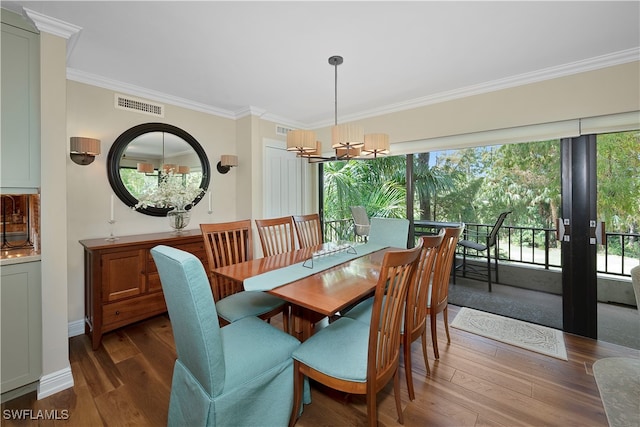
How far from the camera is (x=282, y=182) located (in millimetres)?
4195

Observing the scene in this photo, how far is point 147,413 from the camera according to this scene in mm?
1676

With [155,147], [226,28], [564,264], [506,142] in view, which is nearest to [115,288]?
[155,147]

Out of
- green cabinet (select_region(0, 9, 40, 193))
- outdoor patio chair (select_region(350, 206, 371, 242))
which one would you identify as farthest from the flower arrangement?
outdoor patio chair (select_region(350, 206, 371, 242))

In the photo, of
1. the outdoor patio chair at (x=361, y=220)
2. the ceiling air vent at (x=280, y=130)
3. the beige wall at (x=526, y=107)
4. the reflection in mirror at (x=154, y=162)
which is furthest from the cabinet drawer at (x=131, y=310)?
the beige wall at (x=526, y=107)

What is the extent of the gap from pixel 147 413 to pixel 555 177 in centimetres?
406

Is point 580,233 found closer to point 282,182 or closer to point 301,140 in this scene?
point 301,140

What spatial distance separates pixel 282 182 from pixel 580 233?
3.46 m

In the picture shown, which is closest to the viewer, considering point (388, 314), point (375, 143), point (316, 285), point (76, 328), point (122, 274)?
point (388, 314)

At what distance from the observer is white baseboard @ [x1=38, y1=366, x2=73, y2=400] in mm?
1797

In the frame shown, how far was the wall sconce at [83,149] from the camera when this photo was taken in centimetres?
248

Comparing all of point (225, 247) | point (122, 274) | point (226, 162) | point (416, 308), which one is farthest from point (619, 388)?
point (226, 162)

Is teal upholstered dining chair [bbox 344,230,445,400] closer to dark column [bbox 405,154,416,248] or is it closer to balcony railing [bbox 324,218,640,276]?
dark column [bbox 405,154,416,248]

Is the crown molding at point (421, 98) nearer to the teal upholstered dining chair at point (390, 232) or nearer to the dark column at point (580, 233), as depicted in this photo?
the dark column at point (580, 233)

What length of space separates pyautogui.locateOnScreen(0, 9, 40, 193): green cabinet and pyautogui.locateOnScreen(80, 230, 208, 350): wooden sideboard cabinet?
0.78 metres
